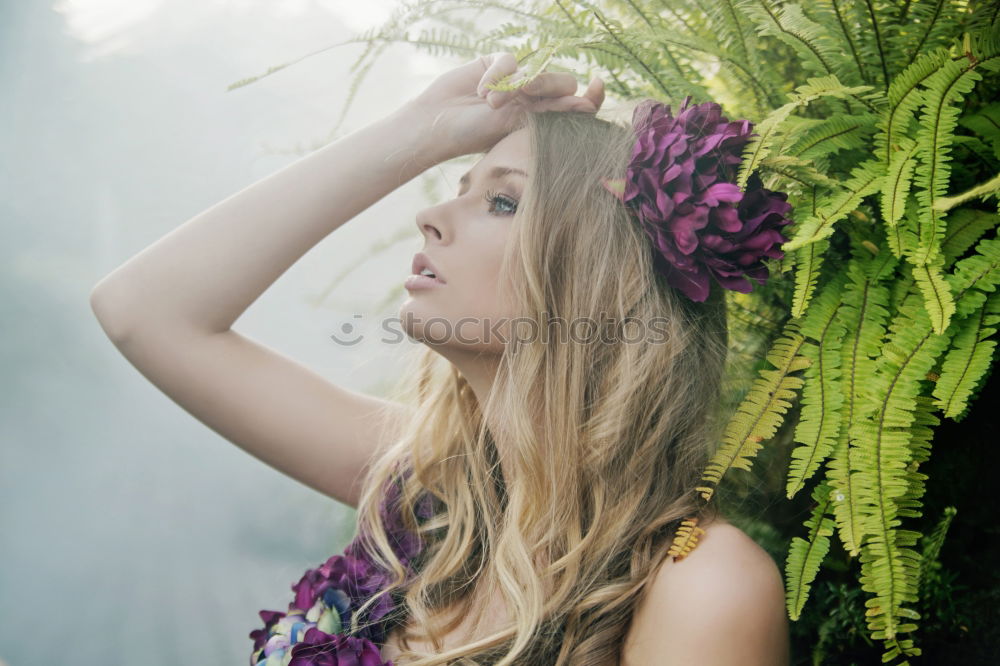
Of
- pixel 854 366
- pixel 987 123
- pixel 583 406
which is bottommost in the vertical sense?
pixel 583 406

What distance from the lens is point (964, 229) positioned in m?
0.95

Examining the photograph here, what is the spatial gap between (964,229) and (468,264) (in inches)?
29.4

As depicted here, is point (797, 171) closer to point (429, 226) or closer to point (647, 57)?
point (647, 57)

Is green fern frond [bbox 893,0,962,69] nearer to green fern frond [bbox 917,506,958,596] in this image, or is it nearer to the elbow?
green fern frond [bbox 917,506,958,596]

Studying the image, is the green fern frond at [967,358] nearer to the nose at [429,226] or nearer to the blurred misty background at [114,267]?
the nose at [429,226]

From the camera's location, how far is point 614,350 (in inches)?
47.9

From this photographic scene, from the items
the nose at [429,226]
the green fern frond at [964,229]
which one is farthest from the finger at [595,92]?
the green fern frond at [964,229]

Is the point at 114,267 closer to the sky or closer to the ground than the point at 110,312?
closer to the ground

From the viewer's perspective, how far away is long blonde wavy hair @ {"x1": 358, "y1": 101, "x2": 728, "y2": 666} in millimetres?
1139

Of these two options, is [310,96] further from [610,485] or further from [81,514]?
[610,485]

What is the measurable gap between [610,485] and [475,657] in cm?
37

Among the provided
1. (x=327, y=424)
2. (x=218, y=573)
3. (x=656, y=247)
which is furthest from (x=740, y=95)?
(x=218, y=573)

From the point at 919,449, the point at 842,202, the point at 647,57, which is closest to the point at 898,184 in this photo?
the point at 842,202

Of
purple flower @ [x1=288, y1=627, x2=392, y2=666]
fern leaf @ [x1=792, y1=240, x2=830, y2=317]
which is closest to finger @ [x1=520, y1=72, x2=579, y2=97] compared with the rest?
fern leaf @ [x1=792, y1=240, x2=830, y2=317]
